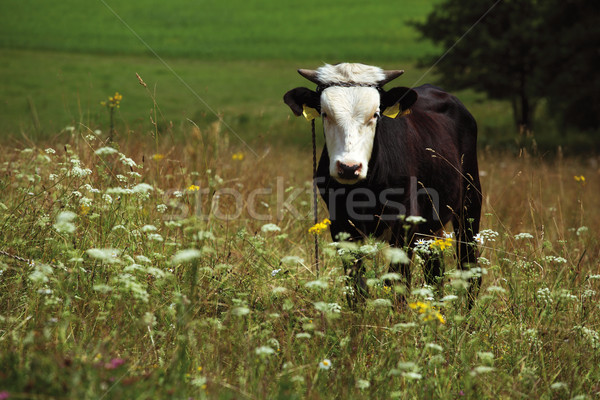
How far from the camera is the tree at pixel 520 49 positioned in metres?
13.1

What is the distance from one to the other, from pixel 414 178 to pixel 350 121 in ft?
2.31

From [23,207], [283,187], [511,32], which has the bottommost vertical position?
[283,187]

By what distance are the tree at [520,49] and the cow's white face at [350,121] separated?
419 inches

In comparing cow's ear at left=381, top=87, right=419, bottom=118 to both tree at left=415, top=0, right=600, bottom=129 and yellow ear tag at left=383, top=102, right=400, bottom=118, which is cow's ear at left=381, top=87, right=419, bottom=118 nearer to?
yellow ear tag at left=383, top=102, right=400, bottom=118

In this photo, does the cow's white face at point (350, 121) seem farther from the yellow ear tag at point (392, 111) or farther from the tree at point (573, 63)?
the tree at point (573, 63)

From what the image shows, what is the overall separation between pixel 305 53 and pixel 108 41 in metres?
12.1

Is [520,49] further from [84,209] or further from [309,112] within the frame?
[84,209]

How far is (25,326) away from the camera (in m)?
2.71

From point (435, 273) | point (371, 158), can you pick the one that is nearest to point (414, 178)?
point (371, 158)

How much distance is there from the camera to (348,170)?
3.51m

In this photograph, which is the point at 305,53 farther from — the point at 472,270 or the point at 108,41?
the point at 472,270

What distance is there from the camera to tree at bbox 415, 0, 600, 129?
13.1 m

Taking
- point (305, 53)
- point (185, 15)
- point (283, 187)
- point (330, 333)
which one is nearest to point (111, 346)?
point (330, 333)

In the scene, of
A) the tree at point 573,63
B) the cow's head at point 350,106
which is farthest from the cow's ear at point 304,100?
the tree at point 573,63
